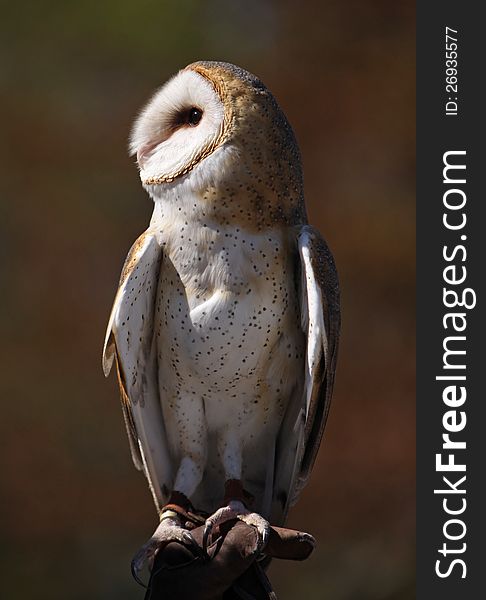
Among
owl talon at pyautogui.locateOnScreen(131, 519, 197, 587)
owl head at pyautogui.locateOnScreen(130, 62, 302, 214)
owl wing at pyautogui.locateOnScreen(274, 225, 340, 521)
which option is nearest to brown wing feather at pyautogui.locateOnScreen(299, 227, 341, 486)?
owl wing at pyautogui.locateOnScreen(274, 225, 340, 521)

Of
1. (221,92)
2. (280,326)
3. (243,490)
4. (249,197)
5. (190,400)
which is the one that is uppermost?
(221,92)

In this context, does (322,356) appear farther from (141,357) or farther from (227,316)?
(141,357)

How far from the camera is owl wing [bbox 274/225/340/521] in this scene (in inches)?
70.7

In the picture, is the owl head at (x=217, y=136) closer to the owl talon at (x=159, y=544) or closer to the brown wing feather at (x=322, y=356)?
the brown wing feather at (x=322, y=356)

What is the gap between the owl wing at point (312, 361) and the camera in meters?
1.79

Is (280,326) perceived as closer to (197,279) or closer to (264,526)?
(197,279)

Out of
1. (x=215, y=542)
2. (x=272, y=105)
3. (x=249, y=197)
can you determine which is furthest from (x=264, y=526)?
(x=272, y=105)

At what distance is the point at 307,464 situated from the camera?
188 centimetres

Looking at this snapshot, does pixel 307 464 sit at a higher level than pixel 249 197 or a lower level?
lower

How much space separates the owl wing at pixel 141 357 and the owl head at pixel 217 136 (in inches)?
5.5

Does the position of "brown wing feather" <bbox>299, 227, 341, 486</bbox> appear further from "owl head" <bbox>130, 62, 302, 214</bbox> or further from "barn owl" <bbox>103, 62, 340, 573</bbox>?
"owl head" <bbox>130, 62, 302, 214</bbox>

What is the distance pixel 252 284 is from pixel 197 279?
0.31 ft

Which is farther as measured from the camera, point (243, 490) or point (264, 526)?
point (243, 490)

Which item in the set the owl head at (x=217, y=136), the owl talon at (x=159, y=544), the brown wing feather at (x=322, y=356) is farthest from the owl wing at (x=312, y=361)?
the owl talon at (x=159, y=544)
